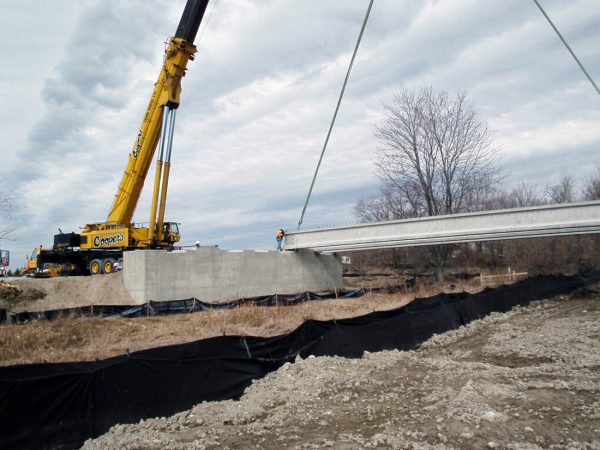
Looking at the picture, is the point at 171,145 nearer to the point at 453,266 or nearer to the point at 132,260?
the point at 132,260

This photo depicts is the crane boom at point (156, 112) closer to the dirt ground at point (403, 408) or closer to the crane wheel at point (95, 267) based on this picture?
the crane wheel at point (95, 267)

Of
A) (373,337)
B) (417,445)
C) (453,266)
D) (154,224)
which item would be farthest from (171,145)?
(453,266)

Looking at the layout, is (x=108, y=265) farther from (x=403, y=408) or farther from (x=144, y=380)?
(x=403, y=408)

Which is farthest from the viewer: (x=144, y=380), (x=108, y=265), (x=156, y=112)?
(x=108, y=265)

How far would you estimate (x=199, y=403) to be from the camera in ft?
25.6

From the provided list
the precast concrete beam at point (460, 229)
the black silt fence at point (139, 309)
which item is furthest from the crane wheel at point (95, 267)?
the precast concrete beam at point (460, 229)

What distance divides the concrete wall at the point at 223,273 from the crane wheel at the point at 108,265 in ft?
8.58

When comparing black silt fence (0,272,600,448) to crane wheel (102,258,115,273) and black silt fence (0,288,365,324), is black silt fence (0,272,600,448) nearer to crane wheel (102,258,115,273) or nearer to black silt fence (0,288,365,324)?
black silt fence (0,288,365,324)

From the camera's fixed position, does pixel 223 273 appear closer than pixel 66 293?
No

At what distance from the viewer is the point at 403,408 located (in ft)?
25.1

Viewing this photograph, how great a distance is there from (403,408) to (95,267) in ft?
72.7

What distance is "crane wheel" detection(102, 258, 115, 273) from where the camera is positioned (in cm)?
2558

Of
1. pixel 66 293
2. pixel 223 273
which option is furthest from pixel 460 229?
pixel 66 293

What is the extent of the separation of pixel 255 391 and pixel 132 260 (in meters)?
16.2
